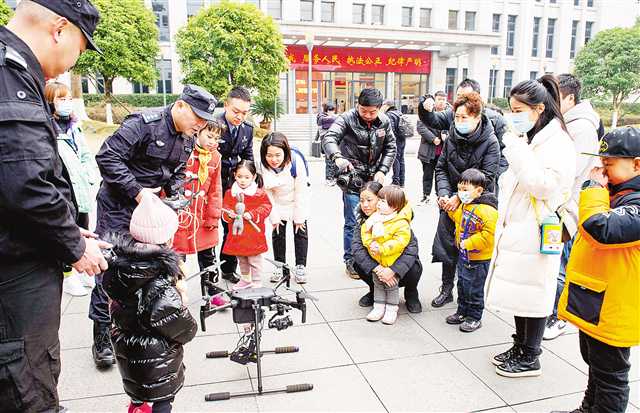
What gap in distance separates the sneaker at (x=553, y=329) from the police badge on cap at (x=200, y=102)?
300cm

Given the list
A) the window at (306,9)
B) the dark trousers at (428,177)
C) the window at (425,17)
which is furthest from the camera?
the window at (425,17)

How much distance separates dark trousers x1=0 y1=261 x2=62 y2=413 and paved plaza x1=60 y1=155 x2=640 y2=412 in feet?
3.54

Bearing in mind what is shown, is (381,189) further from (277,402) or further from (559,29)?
(559,29)

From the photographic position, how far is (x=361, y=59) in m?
31.7

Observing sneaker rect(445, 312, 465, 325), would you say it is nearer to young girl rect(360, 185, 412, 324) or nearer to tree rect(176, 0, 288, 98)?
young girl rect(360, 185, 412, 324)

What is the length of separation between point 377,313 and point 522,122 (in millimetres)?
1902

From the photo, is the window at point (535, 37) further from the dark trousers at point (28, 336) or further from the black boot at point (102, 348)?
the dark trousers at point (28, 336)

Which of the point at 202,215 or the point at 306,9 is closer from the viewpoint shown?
the point at 202,215

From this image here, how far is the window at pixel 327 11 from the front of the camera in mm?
31984

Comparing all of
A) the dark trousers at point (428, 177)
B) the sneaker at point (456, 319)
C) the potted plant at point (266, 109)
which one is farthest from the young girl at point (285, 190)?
the potted plant at point (266, 109)

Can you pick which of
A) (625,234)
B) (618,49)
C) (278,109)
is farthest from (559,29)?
(625,234)

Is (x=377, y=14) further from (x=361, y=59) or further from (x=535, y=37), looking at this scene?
(x=535, y=37)

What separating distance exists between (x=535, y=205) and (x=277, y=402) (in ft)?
6.51

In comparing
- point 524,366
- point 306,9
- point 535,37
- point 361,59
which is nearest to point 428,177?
point 524,366
